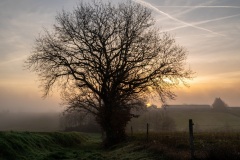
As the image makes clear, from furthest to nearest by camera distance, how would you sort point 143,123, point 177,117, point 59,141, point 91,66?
point 177,117
point 143,123
point 91,66
point 59,141

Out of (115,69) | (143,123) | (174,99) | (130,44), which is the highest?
(130,44)

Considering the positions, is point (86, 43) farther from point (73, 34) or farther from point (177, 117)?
point (177, 117)

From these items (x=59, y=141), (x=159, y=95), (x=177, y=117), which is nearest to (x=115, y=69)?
(x=159, y=95)

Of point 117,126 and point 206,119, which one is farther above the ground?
point 117,126

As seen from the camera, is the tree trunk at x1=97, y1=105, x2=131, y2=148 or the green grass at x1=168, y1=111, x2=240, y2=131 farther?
the green grass at x1=168, y1=111, x2=240, y2=131

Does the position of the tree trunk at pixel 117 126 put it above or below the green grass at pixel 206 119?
above

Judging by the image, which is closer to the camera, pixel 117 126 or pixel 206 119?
pixel 117 126

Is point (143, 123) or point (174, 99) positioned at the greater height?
point (174, 99)

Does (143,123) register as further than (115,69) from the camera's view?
Yes

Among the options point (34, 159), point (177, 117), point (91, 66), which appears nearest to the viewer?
point (34, 159)

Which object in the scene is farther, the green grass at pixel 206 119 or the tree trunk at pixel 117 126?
the green grass at pixel 206 119

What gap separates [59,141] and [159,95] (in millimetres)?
12638

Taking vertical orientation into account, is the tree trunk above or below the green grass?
above

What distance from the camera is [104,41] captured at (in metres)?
32.2
